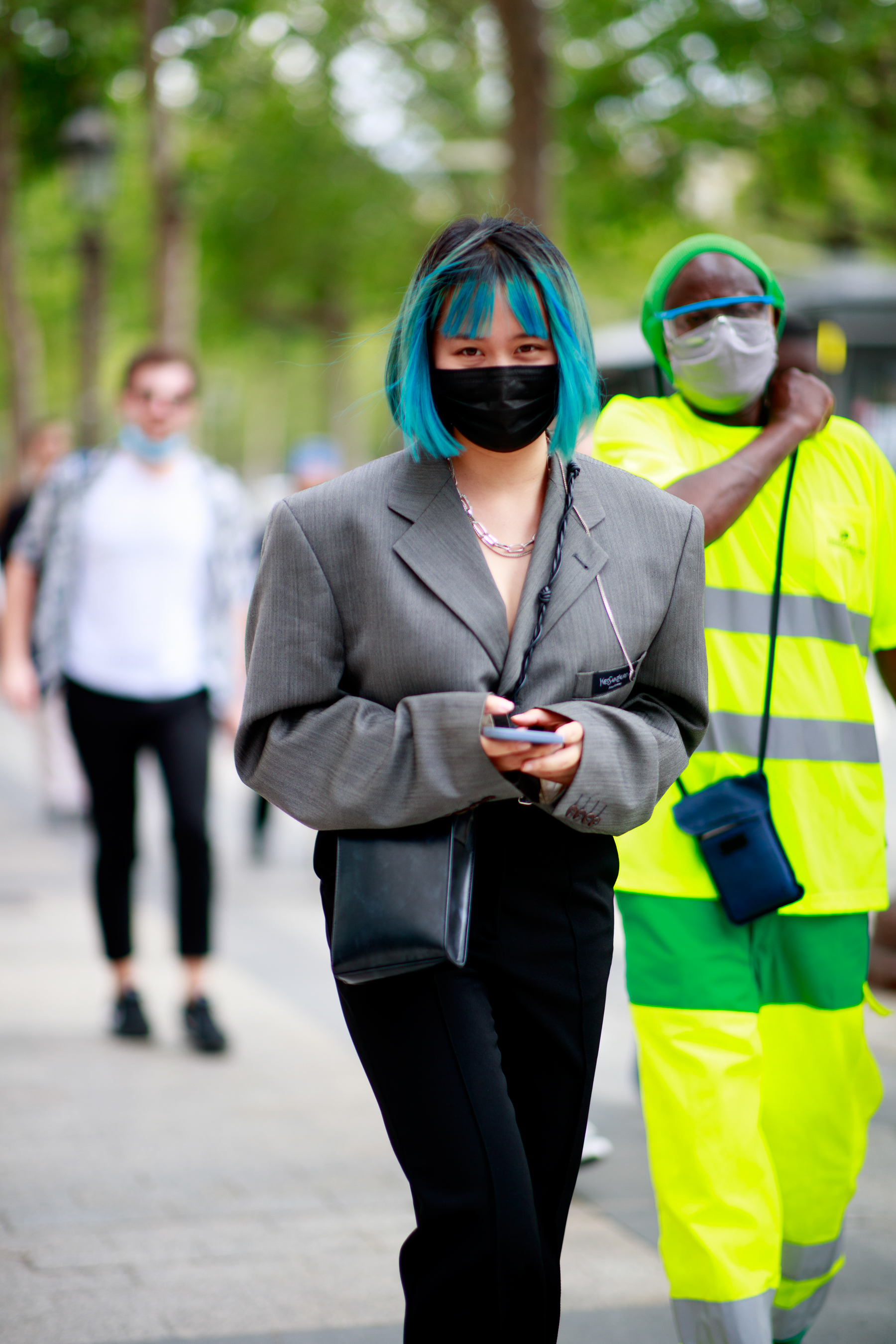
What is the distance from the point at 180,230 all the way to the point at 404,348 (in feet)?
34.5

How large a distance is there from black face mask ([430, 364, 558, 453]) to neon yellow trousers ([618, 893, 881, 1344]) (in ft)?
3.16

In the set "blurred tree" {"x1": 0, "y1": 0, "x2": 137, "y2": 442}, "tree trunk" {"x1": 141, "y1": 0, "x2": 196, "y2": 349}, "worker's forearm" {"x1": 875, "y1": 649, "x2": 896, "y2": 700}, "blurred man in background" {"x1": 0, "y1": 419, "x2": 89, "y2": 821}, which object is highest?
"blurred tree" {"x1": 0, "y1": 0, "x2": 137, "y2": 442}

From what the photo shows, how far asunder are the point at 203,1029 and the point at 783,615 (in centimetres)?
301

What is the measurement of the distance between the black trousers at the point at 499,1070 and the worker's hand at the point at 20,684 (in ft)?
11.5

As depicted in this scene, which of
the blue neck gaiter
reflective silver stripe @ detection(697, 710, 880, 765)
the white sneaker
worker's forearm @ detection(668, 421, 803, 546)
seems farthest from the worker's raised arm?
the blue neck gaiter

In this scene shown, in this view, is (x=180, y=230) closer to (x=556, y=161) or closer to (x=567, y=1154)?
(x=556, y=161)

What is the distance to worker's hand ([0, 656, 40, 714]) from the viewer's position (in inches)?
229

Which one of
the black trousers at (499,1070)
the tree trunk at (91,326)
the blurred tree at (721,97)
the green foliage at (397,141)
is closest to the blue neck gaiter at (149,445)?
the green foliage at (397,141)

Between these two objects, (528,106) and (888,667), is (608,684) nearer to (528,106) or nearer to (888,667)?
(888,667)

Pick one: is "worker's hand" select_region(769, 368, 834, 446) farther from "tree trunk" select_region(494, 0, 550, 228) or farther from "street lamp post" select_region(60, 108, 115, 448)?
"street lamp post" select_region(60, 108, 115, 448)

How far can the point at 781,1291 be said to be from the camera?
312 cm

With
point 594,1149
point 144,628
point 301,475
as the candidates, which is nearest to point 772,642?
point 594,1149

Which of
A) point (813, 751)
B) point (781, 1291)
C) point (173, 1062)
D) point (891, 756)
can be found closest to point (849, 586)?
point (813, 751)

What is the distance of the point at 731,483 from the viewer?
2.96 m
